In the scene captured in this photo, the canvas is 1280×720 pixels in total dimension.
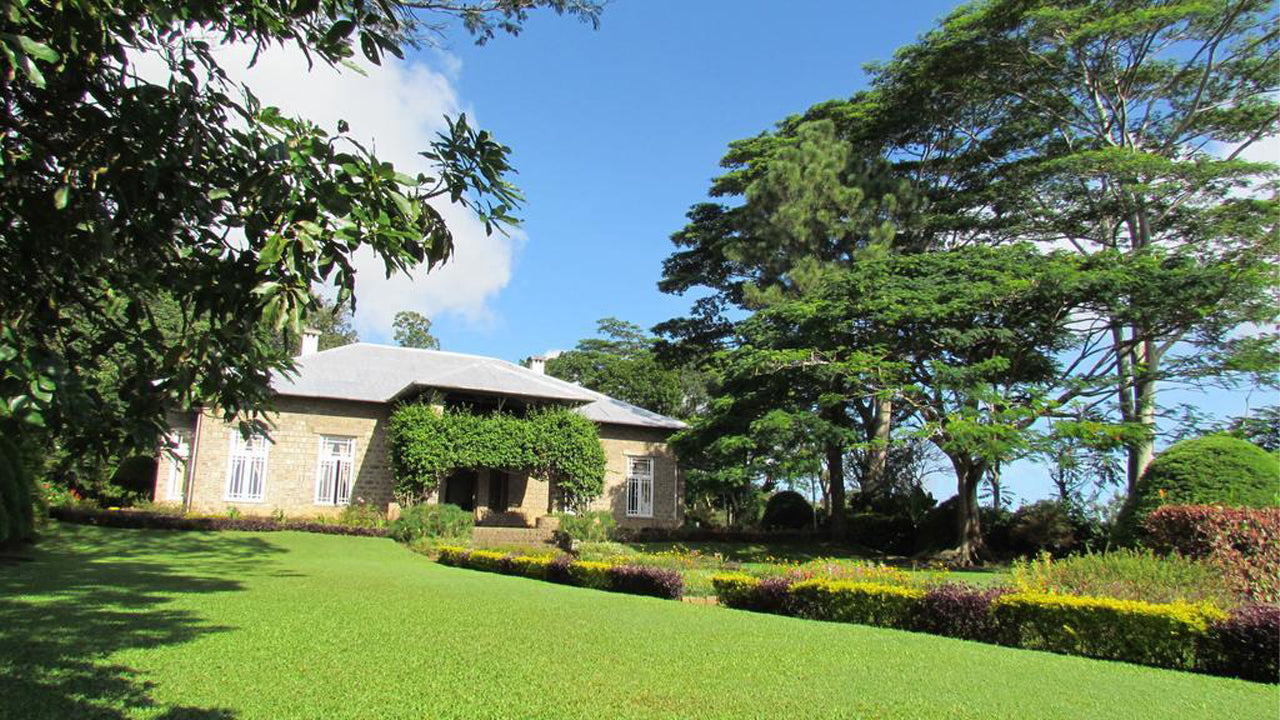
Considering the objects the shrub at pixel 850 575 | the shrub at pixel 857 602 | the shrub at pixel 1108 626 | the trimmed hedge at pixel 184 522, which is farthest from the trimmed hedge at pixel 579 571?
the shrub at pixel 1108 626

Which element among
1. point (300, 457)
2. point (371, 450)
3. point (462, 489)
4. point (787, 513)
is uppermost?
point (371, 450)

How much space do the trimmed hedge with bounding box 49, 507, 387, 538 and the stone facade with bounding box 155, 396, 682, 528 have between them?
1.21m

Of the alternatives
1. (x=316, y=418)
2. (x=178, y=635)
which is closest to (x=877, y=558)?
(x=316, y=418)

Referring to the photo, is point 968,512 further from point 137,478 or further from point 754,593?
point 137,478

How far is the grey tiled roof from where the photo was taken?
75.5 feet

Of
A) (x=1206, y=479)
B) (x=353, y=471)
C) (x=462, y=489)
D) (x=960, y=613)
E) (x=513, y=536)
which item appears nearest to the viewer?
(x=960, y=613)

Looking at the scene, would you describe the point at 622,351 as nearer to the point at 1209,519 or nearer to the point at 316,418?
the point at 316,418

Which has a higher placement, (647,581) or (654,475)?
(654,475)

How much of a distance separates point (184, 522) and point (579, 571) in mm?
10954

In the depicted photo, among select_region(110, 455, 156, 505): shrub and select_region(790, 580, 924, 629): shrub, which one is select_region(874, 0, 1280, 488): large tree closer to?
select_region(790, 580, 924, 629): shrub

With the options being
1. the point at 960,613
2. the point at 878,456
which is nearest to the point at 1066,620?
the point at 960,613

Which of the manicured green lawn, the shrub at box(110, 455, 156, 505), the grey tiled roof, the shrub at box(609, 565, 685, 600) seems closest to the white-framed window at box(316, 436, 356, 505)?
the grey tiled roof

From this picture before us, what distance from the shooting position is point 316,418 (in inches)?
900

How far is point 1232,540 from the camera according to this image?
1073 centimetres
